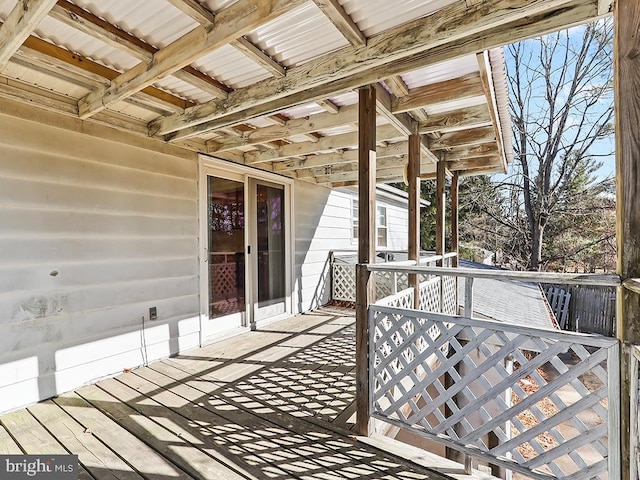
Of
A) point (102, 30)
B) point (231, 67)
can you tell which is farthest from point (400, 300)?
point (102, 30)

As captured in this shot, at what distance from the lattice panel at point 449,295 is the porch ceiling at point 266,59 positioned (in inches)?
90.5

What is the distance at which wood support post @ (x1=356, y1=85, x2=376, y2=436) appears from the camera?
2461 millimetres

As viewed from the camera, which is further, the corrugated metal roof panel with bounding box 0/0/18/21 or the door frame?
the door frame

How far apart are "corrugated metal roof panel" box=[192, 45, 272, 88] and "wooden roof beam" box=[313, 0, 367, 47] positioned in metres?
0.74

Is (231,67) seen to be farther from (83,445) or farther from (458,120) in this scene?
(83,445)

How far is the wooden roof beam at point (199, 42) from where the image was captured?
162 cm

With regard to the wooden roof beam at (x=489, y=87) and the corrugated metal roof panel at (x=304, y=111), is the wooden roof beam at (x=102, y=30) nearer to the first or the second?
the corrugated metal roof panel at (x=304, y=111)

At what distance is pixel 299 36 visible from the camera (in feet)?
6.66

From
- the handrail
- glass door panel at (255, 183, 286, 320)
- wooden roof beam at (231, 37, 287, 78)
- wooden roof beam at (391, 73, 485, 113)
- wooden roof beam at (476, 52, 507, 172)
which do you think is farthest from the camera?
glass door panel at (255, 183, 286, 320)

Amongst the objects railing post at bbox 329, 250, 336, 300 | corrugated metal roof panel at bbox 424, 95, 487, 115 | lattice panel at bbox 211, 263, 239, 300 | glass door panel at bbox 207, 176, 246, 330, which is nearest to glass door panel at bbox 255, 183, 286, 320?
glass door panel at bbox 207, 176, 246, 330

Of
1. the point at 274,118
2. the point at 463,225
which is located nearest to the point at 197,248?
the point at 274,118

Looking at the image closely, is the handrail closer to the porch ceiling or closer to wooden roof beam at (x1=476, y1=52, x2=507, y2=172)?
the porch ceiling

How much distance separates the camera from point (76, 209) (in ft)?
9.84

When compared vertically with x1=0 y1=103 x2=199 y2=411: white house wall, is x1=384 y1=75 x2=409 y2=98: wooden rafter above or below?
above
